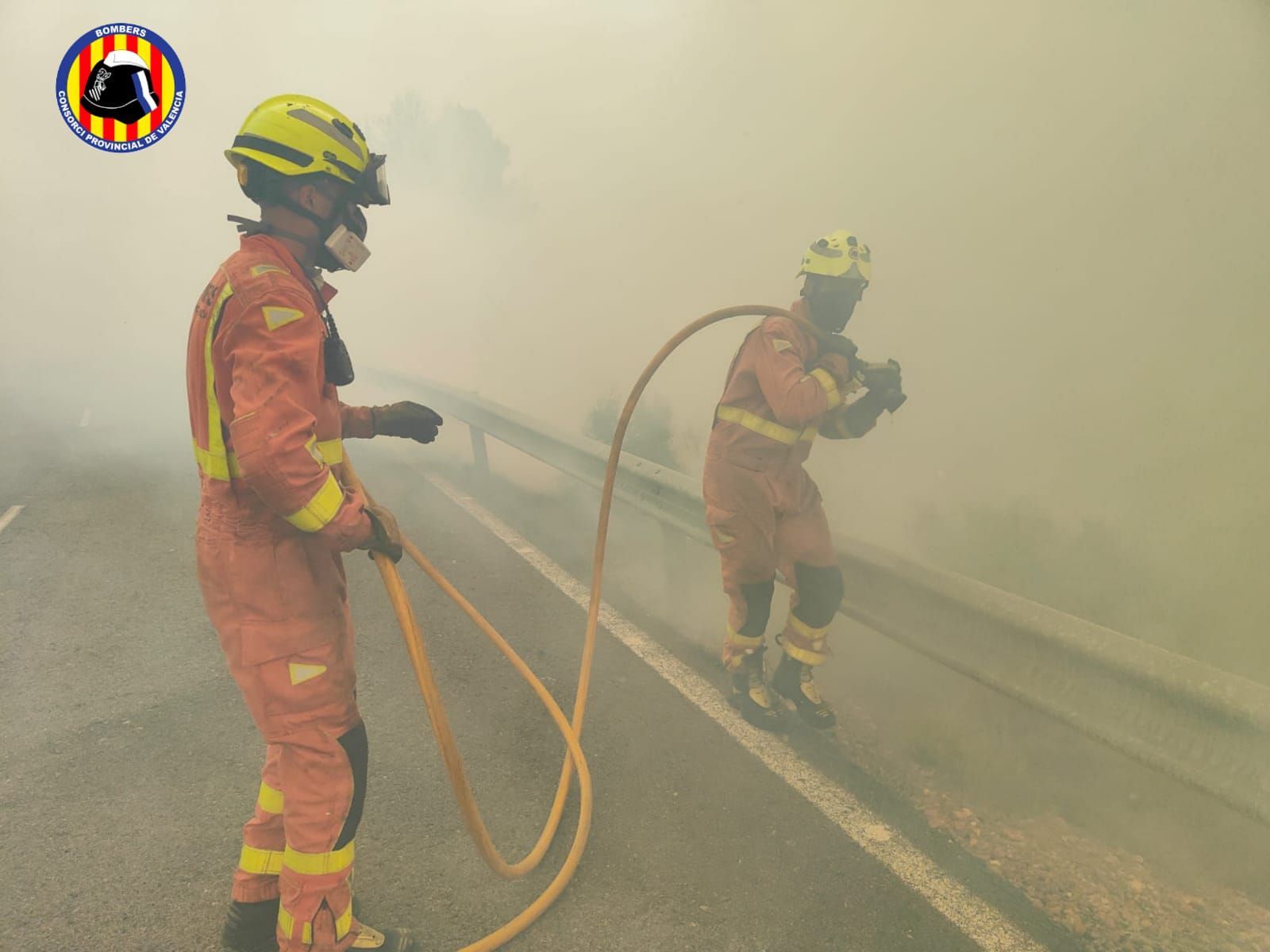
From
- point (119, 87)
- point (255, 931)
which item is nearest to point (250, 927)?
point (255, 931)

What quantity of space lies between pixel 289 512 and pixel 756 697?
2.03 m

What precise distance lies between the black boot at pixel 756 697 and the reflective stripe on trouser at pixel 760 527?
12 centimetres

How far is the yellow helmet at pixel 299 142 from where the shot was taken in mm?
1920

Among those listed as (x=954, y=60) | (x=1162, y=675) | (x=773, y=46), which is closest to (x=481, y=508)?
(x=1162, y=675)

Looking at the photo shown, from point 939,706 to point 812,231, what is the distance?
7161 millimetres

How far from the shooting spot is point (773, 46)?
416 inches

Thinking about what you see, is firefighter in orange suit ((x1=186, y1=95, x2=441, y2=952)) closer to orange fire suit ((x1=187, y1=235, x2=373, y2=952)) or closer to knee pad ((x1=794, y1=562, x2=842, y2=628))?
orange fire suit ((x1=187, y1=235, x2=373, y2=952))

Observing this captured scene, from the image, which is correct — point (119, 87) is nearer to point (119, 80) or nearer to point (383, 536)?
point (119, 80)

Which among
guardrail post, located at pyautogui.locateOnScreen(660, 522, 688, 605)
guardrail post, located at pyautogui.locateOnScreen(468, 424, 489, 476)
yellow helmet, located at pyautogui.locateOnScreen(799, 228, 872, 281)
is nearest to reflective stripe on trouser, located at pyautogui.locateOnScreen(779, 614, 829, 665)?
guardrail post, located at pyautogui.locateOnScreen(660, 522, 688, 605)

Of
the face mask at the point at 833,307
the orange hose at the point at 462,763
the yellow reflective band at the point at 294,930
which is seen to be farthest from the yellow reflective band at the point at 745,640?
the yellow reflective band at the point at 294,930

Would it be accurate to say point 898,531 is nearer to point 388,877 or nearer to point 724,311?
point 724,311

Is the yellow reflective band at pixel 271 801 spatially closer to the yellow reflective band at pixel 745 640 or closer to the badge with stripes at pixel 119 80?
the yellow reflective band at pixel 745 640

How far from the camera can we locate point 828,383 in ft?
10.1

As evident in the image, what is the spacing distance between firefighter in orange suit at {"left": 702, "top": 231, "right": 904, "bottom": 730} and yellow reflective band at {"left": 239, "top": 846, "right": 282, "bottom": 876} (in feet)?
5.63
